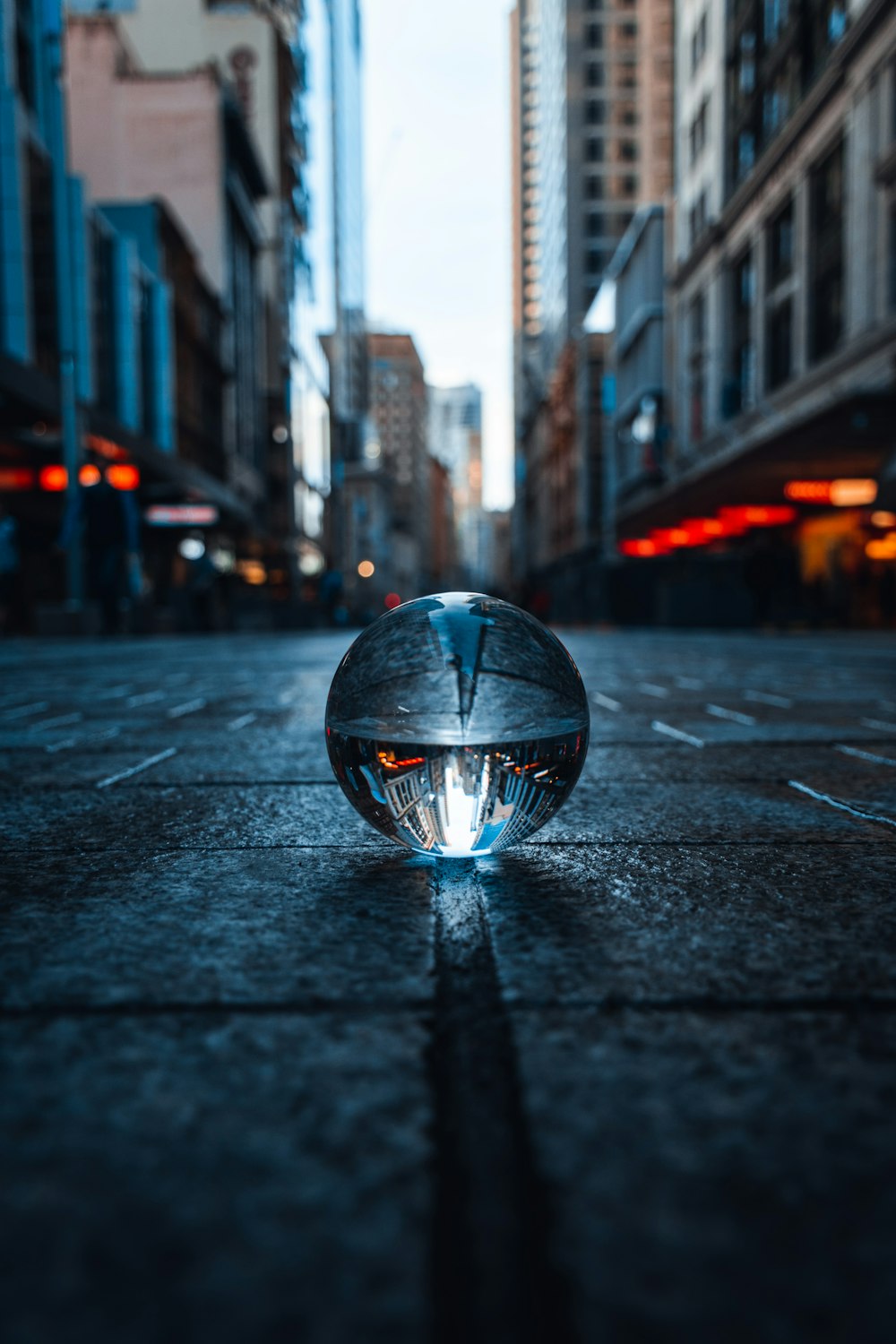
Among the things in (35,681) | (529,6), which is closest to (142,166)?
(35,681)

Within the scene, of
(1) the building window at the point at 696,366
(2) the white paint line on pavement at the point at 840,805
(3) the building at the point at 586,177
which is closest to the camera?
(2) the white paint line on pavement at the point at 840,805

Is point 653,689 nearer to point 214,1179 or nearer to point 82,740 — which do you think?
point 82,740

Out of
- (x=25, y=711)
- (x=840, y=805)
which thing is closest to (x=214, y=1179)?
(x=840, y=805)

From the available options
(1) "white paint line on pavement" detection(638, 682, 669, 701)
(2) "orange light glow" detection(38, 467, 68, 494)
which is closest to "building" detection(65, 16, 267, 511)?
(2) "orange light glow" detection(38, 467, 68, 494)

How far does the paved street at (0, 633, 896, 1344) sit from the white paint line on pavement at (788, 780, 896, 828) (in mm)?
162

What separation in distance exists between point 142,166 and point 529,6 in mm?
100125

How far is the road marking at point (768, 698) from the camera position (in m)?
4.83

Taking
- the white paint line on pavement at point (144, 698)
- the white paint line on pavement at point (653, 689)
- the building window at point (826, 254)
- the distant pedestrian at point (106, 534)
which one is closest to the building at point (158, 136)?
the building window at point (826, 254)

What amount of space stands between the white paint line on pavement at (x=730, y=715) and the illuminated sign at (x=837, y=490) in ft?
65.1

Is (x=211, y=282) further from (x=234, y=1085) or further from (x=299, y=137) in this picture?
(x=234, y=1085)

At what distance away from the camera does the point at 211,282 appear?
1641 inches

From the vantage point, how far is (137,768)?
2816 millimetres

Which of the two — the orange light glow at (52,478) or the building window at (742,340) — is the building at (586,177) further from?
the orange light glow at (52,478)

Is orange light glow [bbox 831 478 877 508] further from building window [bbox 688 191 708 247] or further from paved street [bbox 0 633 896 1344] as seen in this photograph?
paved street [bbox 0 633 896 1344]
